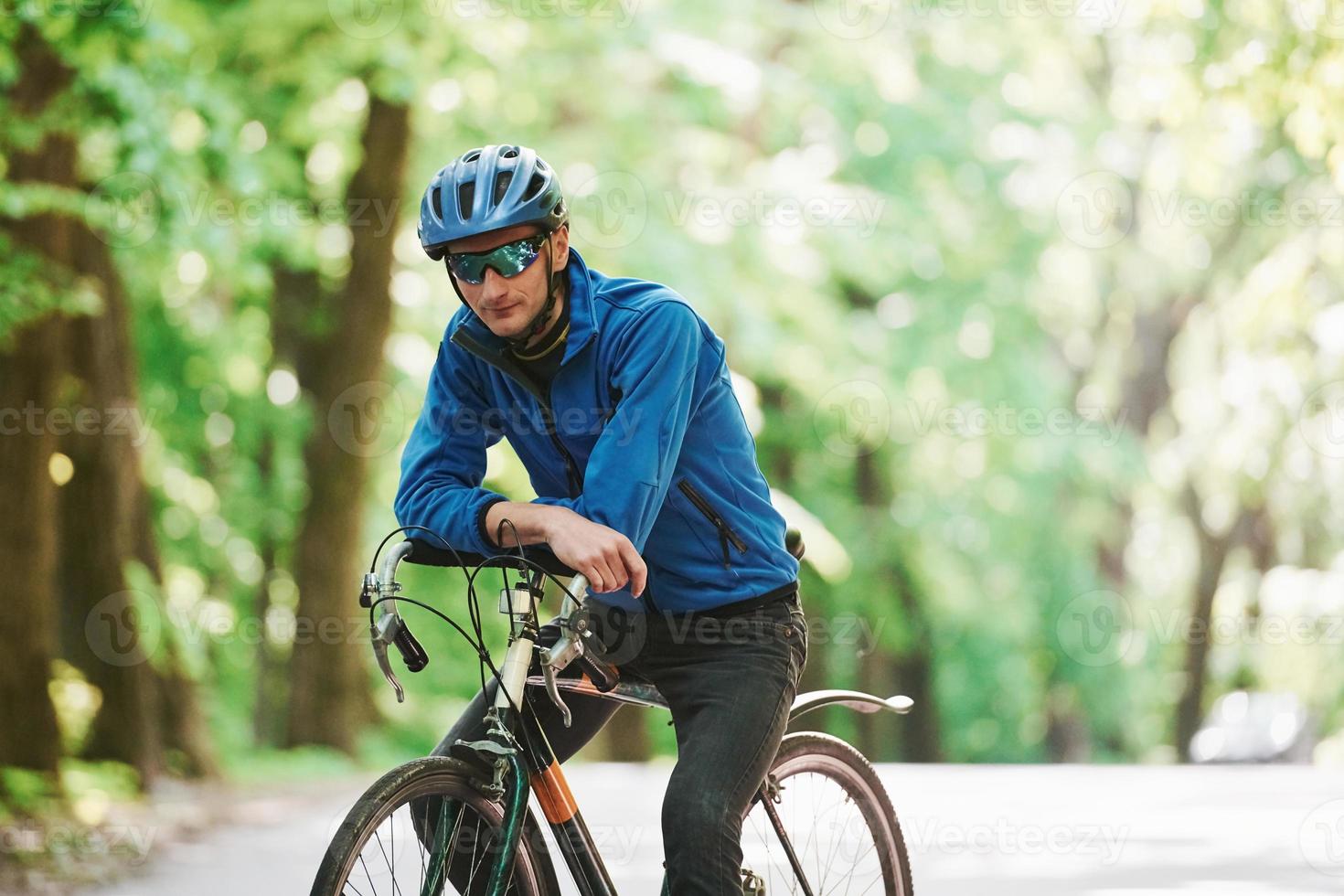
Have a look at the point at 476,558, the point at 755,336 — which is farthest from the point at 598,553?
the point at 755,336

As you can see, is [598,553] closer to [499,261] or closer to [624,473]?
[624,473]

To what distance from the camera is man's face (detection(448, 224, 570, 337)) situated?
11.0ft

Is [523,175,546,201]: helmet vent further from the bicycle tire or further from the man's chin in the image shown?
the bicycle tire

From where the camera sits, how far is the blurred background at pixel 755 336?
9.18 m

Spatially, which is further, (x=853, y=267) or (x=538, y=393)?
(x=853, y=267)

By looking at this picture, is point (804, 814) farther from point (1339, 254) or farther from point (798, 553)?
point (1339, 254)

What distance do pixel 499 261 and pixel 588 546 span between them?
2.05ft

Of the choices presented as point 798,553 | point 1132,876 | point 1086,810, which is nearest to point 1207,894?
point 1132,876

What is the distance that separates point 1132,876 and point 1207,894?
1.49ft

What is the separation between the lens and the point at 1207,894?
22.7 feet

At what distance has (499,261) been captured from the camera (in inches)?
132

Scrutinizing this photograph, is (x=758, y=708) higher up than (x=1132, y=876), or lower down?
higher up

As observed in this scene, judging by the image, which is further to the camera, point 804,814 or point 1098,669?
point 1098,669

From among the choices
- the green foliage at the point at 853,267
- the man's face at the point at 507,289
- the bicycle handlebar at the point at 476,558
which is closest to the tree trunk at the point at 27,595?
the green foliage at the point at 853,267
